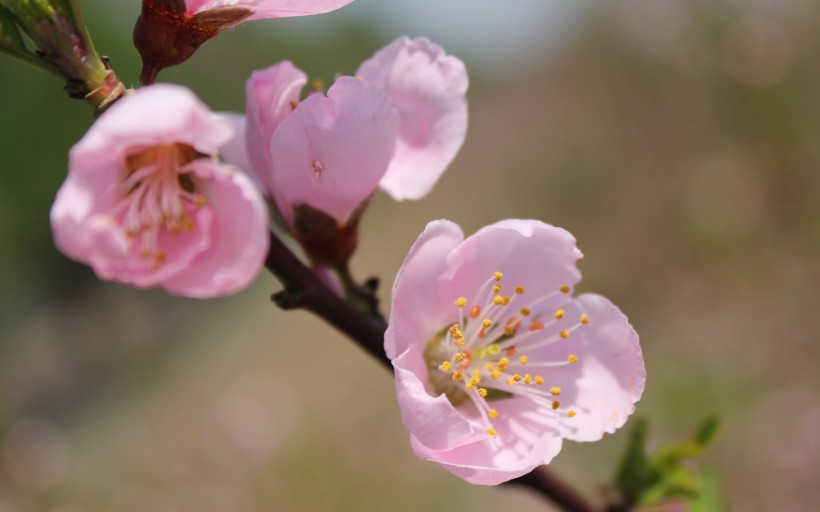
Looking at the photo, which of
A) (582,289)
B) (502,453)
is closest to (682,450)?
(502,453)

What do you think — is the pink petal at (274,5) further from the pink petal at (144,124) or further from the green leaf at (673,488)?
the green leaf at (673,488)

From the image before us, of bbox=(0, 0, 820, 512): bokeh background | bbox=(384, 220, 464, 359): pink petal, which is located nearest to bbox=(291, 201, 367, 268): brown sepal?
bbox=(384, 220, 464, 359): pink petal

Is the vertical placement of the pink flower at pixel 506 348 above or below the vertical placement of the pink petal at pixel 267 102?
below

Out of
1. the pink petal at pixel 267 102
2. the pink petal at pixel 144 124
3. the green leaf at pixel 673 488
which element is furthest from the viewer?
the green leaf at pixel 673 488

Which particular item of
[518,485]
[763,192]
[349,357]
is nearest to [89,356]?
[349,357]

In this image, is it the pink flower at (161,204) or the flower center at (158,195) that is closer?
the pink flower at (161,204)

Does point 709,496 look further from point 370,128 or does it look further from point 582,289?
point 582,289

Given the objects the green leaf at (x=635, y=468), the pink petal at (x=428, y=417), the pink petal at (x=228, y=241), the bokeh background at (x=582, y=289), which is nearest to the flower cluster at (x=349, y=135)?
the pink petal at (x=228, y=241)
